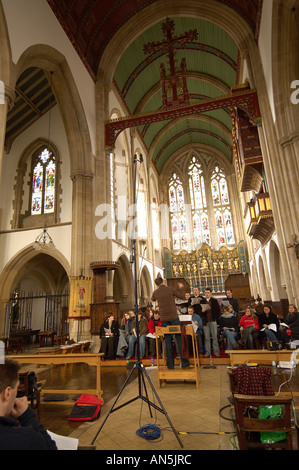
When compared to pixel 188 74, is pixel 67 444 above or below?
below

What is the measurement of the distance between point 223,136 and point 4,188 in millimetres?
14537

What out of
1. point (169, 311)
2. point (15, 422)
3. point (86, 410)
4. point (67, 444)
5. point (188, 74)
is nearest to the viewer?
point (15, 422)

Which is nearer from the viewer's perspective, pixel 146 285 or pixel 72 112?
pixel 72 112

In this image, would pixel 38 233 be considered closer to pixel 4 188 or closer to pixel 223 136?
pixel 4 188

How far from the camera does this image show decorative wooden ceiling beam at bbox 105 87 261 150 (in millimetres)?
9617

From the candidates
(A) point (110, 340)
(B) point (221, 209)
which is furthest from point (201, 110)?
(B) point (221, 209)

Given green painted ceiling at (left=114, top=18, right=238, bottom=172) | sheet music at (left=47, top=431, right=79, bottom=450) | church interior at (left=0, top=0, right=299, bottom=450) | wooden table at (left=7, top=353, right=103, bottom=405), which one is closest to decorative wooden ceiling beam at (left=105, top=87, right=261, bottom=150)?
church interior at (left=0, top=0, right=299, bottom=450)

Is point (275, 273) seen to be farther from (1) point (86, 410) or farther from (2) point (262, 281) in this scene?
(1) point (86, 410)

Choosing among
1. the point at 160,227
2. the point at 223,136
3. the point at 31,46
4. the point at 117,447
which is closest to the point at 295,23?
the point at 31,46

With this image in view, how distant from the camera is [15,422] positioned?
4.20 feet

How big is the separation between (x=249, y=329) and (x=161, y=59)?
44.2 ft

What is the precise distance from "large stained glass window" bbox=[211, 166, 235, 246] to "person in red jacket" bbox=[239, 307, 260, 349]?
1471cm

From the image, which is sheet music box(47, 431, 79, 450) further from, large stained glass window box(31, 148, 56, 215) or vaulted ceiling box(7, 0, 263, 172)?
vaulted ceiling box(7, 0, 263, 172)

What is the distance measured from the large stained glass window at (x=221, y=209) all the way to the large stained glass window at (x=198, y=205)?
2.36 feet
